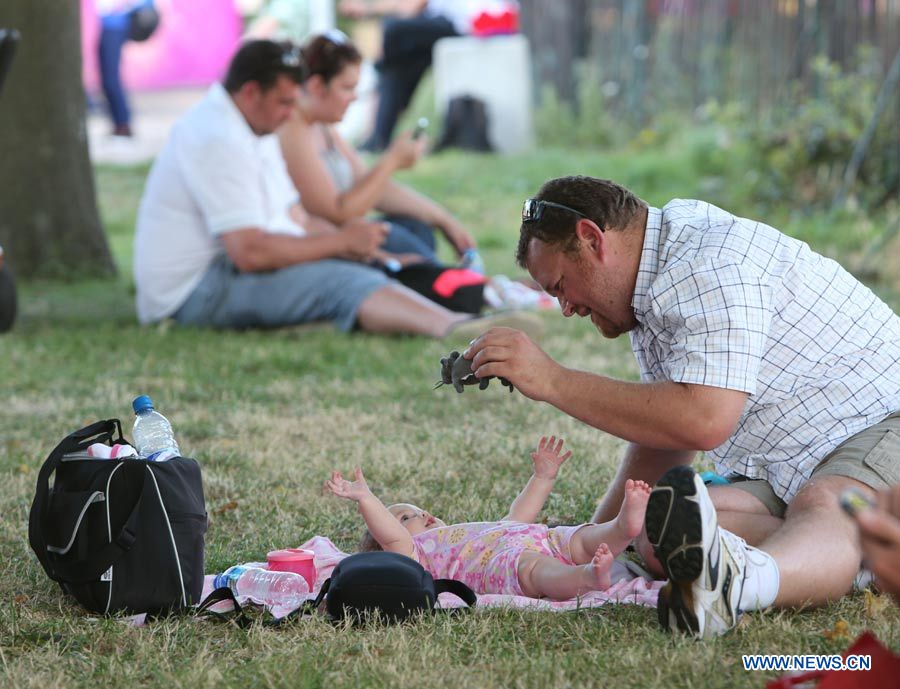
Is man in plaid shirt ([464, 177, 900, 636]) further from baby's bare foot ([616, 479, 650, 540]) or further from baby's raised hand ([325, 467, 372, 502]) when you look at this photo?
baby's raised hand ([325, 467, 372, 502])

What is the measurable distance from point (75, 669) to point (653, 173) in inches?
367

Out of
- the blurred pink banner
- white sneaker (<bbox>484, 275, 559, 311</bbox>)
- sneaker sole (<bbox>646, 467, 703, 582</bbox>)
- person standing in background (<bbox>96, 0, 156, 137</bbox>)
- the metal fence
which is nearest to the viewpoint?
sneaker sole (<bbox>646, 467, 703, 582</bbox>)

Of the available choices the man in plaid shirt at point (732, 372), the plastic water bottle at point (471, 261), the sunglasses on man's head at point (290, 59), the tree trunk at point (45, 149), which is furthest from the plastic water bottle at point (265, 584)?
the tree trunk at point (45, 149)

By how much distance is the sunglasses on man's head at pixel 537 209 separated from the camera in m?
2.92

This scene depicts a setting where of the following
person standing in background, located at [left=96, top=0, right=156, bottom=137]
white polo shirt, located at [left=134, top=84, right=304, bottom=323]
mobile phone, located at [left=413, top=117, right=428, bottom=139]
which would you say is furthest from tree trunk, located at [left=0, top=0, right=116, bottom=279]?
person standing in background, located at [left=96, top=0, right=156, bottom=137]

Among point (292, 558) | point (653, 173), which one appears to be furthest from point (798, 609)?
point (653, 173)

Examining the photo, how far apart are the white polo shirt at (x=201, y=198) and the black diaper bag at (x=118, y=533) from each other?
3.52 metres

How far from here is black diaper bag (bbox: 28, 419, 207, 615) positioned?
2.90 meters

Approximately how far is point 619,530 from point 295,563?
32.0 inches

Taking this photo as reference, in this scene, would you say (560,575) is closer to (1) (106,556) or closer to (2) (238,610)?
(2) (238,610)

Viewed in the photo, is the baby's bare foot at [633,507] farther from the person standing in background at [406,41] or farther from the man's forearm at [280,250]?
the person standing in background at [406,41]

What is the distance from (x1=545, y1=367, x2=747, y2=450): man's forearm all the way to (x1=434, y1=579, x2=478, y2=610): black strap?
0.48m

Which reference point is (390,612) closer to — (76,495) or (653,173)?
(76,495)

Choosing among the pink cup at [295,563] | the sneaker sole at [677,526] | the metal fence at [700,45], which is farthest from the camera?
the metal fence at [700,45]
